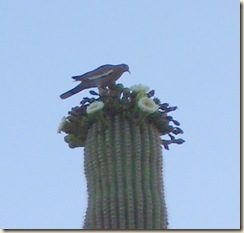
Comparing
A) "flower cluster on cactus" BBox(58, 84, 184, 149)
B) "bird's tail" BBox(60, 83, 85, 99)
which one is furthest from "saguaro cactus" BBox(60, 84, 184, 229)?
"bird's tail" BBox(60, 83, 85, 99)

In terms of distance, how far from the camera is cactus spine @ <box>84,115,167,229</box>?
8.88 m

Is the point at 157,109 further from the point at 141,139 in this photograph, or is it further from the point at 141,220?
the point at 141,220

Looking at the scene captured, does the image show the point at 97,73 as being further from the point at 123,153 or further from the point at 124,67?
the point at 123,153

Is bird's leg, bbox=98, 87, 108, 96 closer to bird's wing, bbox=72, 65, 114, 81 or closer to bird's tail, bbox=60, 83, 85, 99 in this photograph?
bird's wing, bbox=72, 65, 114, 81

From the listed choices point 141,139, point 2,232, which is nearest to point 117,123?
point 141,139

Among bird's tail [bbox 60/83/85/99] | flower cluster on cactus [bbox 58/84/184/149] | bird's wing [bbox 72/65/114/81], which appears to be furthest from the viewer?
bird's tail [bbox 60/83/85/99]

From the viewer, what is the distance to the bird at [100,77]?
10.1 metres

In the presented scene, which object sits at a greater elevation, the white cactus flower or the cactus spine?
the white cactus flower

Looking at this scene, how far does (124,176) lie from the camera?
9.10 meters

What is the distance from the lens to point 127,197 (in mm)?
8953

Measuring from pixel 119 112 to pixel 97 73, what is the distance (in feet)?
2.59

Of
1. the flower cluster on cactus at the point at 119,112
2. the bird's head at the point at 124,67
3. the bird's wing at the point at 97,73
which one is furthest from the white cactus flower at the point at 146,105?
the bird's head at the point at 124,67

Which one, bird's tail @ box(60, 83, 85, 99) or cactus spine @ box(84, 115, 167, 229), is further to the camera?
bird's tail @ box(60, 83, 85, 99)

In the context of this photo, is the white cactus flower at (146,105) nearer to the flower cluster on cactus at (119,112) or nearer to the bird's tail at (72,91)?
the flower cluster on cactus at (119,112)
